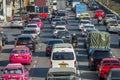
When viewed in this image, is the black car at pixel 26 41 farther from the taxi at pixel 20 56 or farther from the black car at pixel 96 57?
the black car at pixel 96 57

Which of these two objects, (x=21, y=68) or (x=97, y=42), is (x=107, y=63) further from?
(x=97, y=42)

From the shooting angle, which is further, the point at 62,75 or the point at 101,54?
the point at 101,54

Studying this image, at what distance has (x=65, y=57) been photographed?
34.8m

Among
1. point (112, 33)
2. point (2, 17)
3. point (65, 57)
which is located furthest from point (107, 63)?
point (2, 17)

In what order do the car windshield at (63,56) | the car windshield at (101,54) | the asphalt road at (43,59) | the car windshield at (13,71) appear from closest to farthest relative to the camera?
1. the car windshield at (13,71)
2. the car windshield at (63,56)
3. the asphalt road at (43,59)
4. the car windshield at (101,54)

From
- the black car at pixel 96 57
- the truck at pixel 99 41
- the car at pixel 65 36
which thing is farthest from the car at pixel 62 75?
the car at pixel 65 36

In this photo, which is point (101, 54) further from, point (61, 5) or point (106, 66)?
point (61, 5)

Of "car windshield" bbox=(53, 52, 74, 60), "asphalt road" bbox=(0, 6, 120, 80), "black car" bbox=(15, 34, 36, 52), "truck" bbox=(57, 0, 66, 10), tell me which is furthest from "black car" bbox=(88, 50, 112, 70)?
"truck" bbox=(57, 0, 66, 10)

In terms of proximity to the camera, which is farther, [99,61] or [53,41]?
[53,41]

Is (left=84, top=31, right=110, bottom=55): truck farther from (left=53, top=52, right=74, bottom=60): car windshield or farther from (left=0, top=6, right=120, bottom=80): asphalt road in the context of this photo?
(left=53, top=52, right=74, bottom=60): car windshield

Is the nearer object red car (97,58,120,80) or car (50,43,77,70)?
red car (97,58,120,80)

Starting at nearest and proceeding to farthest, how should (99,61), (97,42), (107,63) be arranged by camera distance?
(107,63)
(99,61)
(97,42)

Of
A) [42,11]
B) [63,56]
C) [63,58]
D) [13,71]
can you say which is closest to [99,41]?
[63,56]

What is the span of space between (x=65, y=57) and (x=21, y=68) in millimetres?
3739
